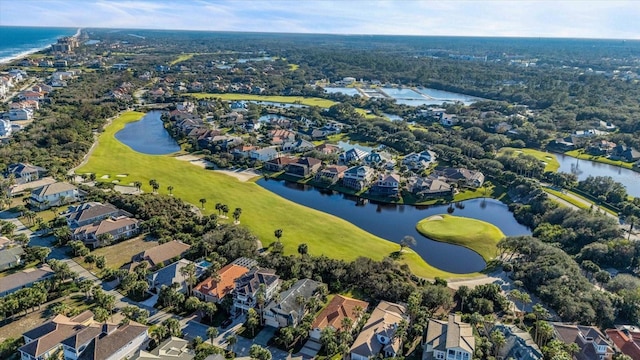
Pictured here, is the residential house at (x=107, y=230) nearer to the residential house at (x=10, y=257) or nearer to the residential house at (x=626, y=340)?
the residential house at (x=10, y=257)

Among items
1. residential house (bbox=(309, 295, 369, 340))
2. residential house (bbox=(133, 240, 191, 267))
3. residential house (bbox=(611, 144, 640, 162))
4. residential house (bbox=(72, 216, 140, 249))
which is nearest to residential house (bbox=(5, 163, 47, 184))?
residential house (bbox=(72, 216, 140, 249))

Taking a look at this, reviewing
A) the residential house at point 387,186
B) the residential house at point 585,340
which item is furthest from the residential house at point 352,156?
the residential house at point 585,340

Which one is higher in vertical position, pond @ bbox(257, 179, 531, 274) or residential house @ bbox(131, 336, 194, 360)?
residential house @ bbox(131, 336, 194, 360)

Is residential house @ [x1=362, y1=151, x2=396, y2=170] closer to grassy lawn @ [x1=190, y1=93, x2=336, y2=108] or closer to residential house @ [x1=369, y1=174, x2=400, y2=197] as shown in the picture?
residential house @ [x1=369, y1=174, x2=400, y2=197]

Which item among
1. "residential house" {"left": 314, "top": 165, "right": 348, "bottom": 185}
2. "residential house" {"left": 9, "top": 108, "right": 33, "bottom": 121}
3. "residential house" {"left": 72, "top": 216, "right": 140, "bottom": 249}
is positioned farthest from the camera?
"residential house" {"left": 9, "top": 108, "right": 33, "bottom": 121}

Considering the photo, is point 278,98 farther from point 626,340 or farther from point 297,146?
point 626,340

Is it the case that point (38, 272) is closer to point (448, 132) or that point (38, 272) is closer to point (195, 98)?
point (448, 132)
